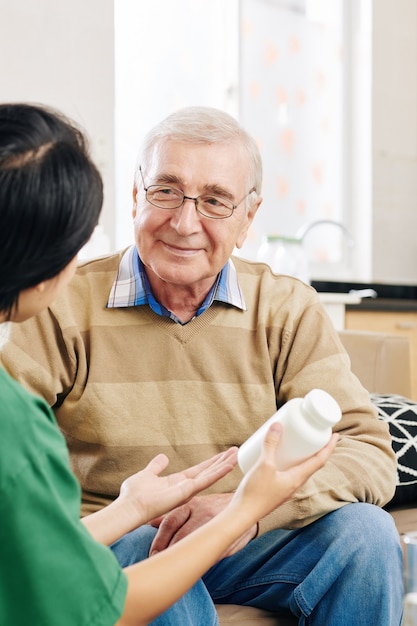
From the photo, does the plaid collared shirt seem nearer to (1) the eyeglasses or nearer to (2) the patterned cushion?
(1) the eyeglasses

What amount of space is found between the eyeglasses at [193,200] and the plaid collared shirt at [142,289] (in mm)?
125

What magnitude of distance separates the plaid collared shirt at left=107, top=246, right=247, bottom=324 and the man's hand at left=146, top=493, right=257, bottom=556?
0.39 m

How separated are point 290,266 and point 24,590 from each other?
9.29ft

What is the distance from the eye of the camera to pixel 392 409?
196 centimetres

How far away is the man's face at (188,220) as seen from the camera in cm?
161

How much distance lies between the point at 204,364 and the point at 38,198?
778 mm

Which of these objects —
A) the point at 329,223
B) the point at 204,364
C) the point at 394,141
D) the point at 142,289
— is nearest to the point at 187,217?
the point at 142,289

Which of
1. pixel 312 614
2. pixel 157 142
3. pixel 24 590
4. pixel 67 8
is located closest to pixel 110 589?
pixel 24 590

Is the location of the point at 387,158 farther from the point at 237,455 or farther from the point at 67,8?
the point at 237,455

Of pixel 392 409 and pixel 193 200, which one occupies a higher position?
pixel 193 200

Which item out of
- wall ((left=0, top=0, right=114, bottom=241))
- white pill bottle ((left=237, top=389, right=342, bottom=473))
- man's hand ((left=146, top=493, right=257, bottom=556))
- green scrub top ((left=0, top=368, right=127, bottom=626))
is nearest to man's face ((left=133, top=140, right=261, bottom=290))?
man's hand ((left=146, top=493, right=257, bottom=556))

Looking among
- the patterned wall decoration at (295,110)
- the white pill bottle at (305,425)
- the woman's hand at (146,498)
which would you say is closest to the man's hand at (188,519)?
the woman's hand at (146,498)

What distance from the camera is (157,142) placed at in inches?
65.1

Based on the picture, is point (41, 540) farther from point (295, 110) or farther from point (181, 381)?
point (295, 110)
